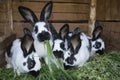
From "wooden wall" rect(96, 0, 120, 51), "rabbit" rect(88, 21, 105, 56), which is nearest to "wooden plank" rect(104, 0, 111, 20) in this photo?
"wooden wall" rect(96, 0, 120, 51)

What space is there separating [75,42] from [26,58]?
0.51 meters

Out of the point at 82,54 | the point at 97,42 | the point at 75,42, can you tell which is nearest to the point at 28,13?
the point at 75,42

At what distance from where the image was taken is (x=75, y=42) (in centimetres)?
313

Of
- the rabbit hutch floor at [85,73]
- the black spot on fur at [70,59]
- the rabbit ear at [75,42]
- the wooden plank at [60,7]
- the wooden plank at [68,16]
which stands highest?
the wooden plank at [60,7]

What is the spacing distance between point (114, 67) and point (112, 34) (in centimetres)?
66

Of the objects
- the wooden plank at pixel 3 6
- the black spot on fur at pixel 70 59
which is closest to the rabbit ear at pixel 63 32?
the black spot on fur at pixel 70 59

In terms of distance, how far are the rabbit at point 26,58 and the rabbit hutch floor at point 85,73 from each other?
6 centimetres

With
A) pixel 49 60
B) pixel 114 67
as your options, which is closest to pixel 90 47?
pixel 114 67

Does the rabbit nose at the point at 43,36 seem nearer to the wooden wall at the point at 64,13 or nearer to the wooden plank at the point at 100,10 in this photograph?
the wooden wall at the point at 64,13

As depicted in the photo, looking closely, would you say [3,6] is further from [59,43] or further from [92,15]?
[92,15]

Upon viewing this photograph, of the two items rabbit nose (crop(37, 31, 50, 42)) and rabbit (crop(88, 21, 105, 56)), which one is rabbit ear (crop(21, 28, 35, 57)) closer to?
rabbit nose (crop(37, 31, 50, 42))

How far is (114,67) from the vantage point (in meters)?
3.19

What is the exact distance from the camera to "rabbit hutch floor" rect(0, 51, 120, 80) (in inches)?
114

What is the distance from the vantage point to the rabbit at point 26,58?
9.45ft
